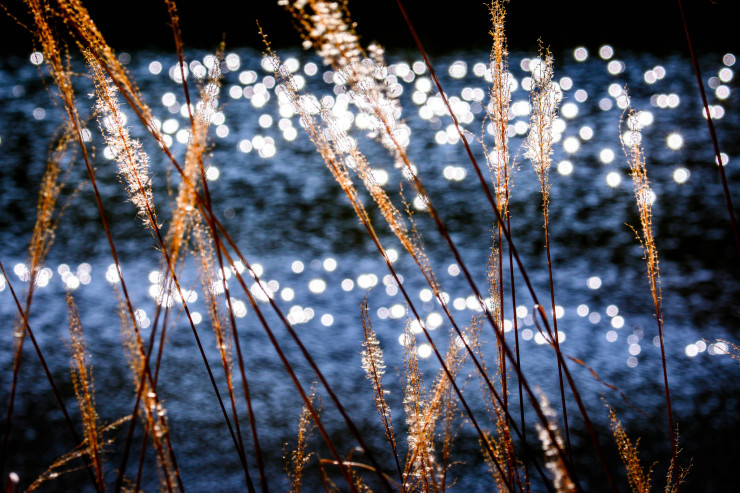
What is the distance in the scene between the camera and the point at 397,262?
202 cm

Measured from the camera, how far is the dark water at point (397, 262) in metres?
1.45

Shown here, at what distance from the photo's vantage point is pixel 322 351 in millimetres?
1720

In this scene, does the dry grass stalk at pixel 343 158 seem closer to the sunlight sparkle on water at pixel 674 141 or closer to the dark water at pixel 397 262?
the dark water at pixel 397 262

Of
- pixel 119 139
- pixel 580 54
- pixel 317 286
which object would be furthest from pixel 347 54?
pixel 580 54

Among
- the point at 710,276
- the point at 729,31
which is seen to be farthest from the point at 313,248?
the point at 729,31

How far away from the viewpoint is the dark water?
1.45 metres

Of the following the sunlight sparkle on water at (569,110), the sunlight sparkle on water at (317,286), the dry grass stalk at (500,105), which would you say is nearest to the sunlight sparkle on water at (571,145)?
the sunlight sparkle on water at (569,110)

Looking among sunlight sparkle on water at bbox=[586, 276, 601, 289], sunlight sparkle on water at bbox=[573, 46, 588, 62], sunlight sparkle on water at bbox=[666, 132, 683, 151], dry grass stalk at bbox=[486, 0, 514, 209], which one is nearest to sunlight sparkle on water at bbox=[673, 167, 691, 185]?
sunlight sparkle on water at bbox=[666, 132, 683, 151]

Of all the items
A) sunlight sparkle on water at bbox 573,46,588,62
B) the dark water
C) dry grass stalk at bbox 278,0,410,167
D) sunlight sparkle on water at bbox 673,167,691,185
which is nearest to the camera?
dry grass stalk at bbox 278,0,410,167

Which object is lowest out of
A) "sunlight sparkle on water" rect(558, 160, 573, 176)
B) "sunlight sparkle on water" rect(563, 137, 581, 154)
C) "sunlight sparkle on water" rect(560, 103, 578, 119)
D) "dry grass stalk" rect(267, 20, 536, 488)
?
"dry grass stalk" rect(267, 20, 536, 488)

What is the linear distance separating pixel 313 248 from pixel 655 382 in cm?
132

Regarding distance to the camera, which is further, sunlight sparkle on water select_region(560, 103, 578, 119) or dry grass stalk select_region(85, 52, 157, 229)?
sunlight sparkle on water select_region(560, 103, 578, 119)

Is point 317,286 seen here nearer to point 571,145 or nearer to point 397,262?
point 397,262

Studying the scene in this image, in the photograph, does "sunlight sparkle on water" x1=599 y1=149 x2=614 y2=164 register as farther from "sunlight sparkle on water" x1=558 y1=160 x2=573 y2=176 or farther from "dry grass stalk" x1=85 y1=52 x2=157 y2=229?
"dry grass stalk" x1=85 y1=52 x2=157 y2=229
